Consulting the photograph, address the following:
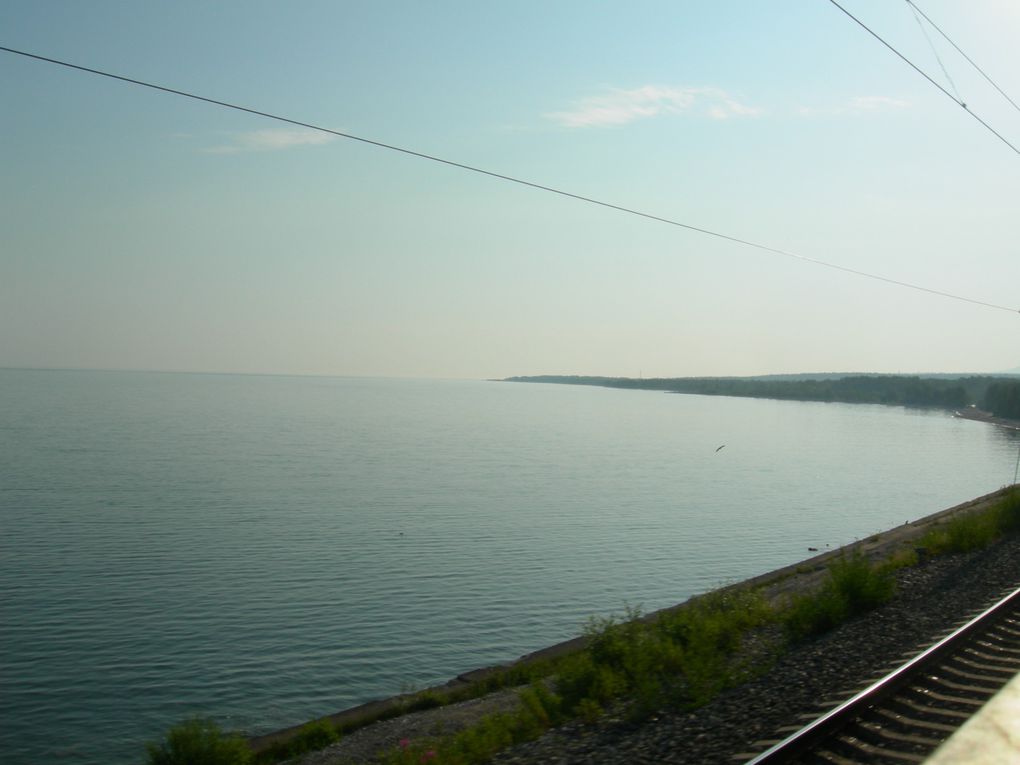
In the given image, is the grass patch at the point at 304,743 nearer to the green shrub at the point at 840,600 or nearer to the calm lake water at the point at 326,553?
the calm lake water at the point at 326,553

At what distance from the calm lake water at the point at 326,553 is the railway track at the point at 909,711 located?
9579 millimetres

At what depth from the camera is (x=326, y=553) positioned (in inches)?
1022

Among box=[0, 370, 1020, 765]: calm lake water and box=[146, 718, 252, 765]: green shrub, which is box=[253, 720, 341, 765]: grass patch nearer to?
box=[146, 718, 252, 765]: green shrub

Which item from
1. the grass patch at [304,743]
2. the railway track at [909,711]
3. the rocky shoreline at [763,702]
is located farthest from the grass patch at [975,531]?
the grass patch at [304,743]

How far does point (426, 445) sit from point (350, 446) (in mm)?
6310

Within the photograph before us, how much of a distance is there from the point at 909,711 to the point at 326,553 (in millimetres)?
21320

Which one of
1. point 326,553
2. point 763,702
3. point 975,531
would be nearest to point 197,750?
point 763,702

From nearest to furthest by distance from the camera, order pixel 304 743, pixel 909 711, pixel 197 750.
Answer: pixel 909 711, pixel 197 750, pixel 304 743

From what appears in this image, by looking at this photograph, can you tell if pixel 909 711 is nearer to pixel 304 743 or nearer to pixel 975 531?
pixel 304 743

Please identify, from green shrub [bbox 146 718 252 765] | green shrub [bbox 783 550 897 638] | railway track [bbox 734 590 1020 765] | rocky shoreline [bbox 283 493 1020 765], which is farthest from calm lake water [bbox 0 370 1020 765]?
railway track [bbox 734 590 1020 765]

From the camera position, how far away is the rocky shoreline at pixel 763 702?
6.95 meters

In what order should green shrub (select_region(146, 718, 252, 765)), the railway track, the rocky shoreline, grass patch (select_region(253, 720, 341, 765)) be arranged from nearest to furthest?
the railway track, the rocky shoreline, green shrub (select_region(146, 718, 252, 765)), grass patch (select_region(253, 720, 341, 765))

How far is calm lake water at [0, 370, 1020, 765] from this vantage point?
593 inches

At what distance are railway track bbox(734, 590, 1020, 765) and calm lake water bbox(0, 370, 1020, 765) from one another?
377 inches
